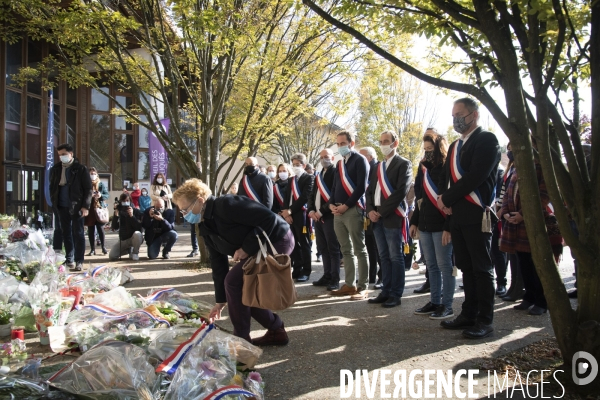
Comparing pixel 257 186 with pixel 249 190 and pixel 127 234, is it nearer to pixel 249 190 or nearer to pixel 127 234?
pixel 249 190

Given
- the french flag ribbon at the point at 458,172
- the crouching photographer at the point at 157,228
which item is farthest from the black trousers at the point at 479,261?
the crouching photographer at the point at 157,228

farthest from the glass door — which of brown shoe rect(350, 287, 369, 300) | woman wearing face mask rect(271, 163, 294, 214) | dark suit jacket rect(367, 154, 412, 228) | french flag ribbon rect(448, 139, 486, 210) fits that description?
french flag ribbon rect(448, 139, 486, 210)

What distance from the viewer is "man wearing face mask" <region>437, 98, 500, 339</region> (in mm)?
4668

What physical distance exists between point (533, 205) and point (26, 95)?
20.4m

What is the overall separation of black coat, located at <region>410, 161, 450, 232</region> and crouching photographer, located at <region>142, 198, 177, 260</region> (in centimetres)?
692

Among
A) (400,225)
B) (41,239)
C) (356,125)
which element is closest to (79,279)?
(41,239)

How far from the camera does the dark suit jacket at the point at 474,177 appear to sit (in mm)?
4664

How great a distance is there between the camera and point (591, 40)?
3.57 m

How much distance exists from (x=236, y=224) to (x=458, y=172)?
222cm

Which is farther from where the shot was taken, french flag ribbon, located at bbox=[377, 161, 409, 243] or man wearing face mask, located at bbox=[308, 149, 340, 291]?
man wearing face mask, located at bbox=[308, 149, 340, 291]

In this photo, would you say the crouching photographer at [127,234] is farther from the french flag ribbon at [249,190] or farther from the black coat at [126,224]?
the french flag ribbon at [249,190]

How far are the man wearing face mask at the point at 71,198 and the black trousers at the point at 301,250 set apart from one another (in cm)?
380

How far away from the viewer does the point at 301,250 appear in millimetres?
8547

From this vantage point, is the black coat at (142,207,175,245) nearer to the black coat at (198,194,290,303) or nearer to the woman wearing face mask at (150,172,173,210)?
the woman wearing face mask at (150,172,173,210)
